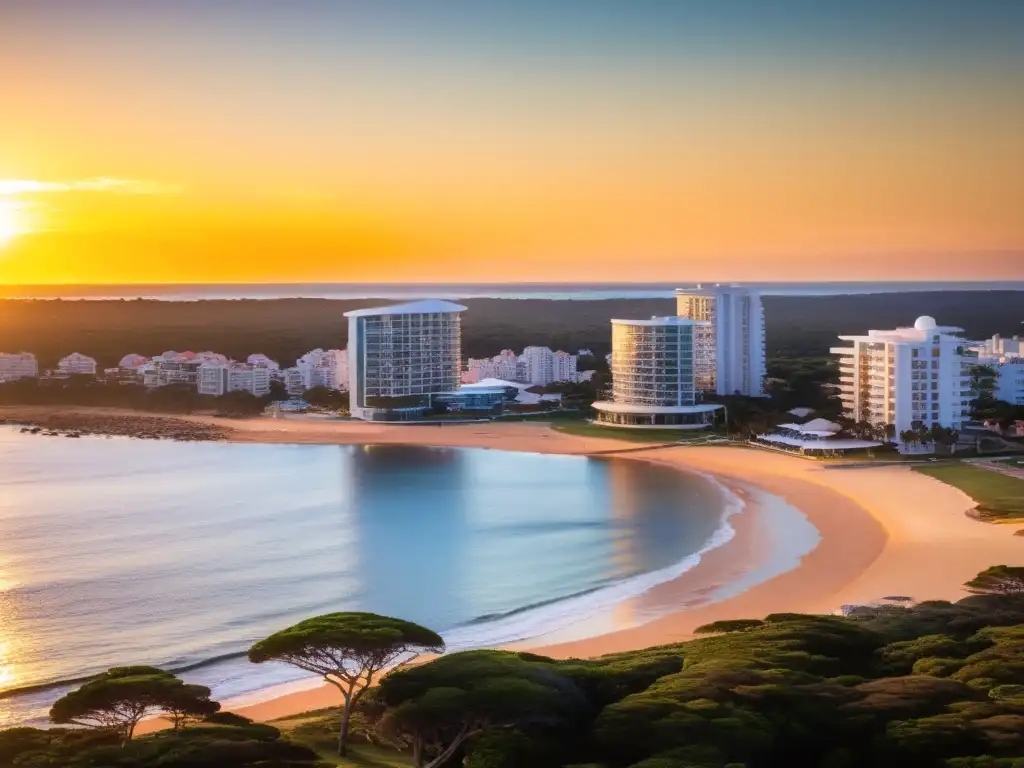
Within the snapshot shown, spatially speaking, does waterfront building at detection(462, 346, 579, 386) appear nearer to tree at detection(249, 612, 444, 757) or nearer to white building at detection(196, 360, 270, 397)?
white building at detection(196, 360, 270, 397)

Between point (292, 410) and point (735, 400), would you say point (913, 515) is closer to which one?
point (735, 400)

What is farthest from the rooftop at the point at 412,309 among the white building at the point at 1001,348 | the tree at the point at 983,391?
the white building at the point at 1001,348

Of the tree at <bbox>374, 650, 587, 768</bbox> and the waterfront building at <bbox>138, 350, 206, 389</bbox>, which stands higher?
the waterfront building at <bbox>138, 350, 206, 389</bbox>

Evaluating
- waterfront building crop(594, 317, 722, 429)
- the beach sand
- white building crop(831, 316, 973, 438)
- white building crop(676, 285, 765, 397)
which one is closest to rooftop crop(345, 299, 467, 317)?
waterfront building crop(594, 317, 722, 429)

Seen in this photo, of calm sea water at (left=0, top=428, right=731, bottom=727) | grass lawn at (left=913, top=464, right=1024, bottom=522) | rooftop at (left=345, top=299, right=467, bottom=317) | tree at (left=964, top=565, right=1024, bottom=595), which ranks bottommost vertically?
calm sea water at (left=0, top=428, right=731, bottom=727)

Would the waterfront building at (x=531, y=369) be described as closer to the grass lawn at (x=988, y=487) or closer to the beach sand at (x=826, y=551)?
the beach sand at (x=826, y=551)

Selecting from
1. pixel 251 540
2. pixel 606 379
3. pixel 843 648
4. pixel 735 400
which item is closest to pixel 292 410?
pixel 606 379

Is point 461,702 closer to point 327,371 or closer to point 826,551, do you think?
point 826,551

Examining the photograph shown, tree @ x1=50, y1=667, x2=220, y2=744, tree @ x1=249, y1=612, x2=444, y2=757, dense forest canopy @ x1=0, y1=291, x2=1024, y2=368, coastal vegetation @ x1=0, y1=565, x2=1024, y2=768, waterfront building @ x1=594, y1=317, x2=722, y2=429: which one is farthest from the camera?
dense forest canopy @ x1=0, y1=291, x2=1024, y2=368
